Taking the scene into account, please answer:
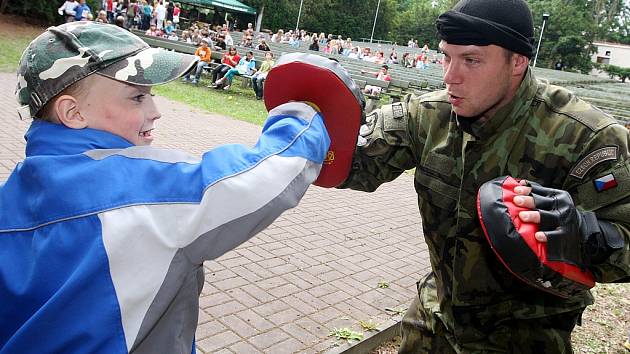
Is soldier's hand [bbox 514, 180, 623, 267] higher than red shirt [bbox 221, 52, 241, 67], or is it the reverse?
soldier's hand [bbox 514, 180, 623, 267]

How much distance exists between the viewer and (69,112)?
1.43 m

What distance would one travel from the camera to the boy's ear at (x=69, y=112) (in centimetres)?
142

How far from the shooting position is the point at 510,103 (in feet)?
7.45

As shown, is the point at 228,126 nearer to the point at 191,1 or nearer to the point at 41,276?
the point at 41,276

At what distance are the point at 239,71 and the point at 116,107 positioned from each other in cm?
1573

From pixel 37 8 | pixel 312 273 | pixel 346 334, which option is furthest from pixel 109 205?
pixel 37 8

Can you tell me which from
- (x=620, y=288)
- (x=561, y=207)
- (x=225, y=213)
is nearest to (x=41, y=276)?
(x=225, y=213)

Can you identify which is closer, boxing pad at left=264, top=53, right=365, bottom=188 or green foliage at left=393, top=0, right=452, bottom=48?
boxing pad at left=264, top=53, right=365, bottom=188

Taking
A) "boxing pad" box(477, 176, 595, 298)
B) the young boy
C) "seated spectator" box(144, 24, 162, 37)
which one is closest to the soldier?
"boxing pad" box(477, 176, 595, 298)

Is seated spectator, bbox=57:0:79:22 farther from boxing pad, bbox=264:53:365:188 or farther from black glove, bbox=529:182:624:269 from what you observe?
black glove, bbox=529:182:624:269

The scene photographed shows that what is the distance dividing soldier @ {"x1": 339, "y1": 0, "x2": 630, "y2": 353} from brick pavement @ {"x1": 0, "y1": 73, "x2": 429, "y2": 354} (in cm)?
147

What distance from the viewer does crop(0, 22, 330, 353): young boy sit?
1.28m

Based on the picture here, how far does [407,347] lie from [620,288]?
4.09m

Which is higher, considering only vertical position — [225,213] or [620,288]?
[225,213]
